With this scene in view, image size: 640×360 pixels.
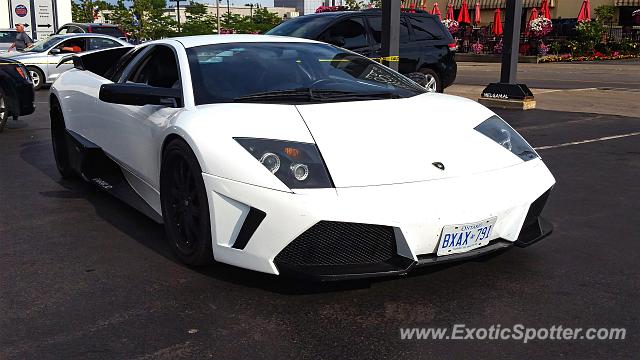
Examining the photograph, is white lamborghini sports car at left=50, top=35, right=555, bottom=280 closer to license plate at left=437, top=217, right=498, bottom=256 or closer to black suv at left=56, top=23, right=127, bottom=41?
license plate at left=437, top=217, right=498, bottom=256

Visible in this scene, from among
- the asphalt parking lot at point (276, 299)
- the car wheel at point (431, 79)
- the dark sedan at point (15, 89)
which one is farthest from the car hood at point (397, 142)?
the car wheel at point (431, 79)

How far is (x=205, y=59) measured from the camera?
4258mm

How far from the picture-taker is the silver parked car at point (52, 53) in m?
15.4

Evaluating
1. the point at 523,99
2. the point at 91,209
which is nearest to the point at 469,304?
the point at 91,209

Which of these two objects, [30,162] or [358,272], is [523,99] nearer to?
[30,162]

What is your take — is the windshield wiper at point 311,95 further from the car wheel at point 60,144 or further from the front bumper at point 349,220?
the car wheel at point 60,144

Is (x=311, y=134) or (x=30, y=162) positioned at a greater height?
(x=311, y=134)

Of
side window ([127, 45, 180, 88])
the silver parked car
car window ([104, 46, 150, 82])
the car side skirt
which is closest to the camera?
side window ([127, 45, 180, 88])

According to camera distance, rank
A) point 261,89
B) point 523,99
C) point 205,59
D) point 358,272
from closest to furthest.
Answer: point 358,272 → point 261,89 → point 205,59 → point 523,99

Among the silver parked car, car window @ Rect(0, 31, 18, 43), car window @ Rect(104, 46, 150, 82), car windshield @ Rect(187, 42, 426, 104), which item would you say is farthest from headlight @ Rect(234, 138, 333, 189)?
car window @ Rect(0, 31, 18, 43)

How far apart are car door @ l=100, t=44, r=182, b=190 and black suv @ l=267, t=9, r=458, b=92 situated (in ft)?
18.8

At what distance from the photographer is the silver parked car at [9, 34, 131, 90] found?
50.7 feet

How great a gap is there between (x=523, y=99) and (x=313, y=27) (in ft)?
12.7

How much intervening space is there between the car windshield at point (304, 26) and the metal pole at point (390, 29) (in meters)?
1.35
